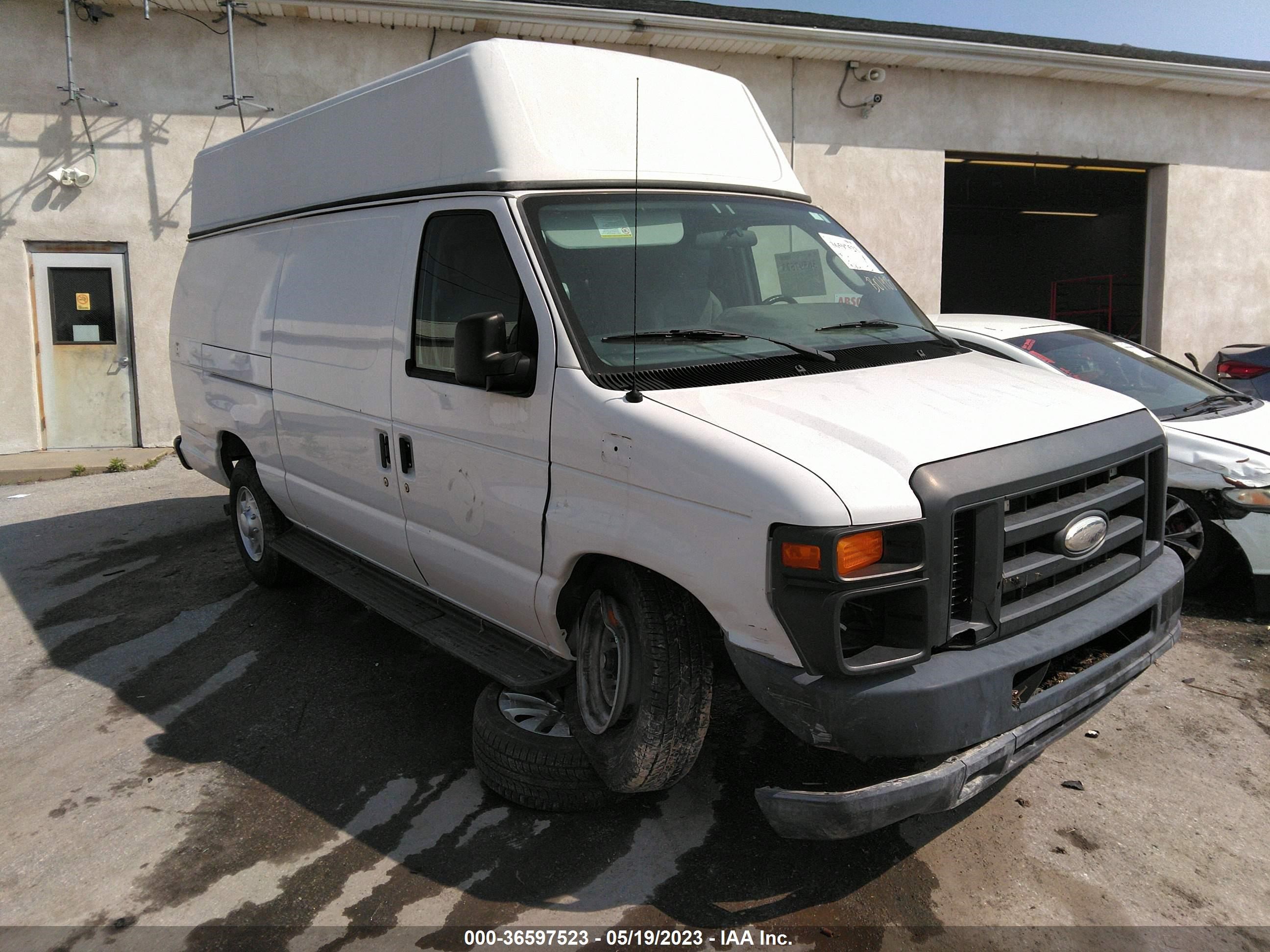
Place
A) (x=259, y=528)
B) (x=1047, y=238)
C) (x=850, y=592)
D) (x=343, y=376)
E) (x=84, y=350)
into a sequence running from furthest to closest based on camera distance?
1. (x=1047, y=238)
2. (x=84, y=350)
3. (x=259, y=528)
4. (x=343, y=376)
5. (x=850, y=592)

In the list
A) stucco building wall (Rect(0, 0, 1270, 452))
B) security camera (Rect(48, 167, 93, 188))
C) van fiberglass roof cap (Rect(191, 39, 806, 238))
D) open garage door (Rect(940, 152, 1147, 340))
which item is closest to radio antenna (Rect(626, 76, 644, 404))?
van fiberglass roof cap (Rect(191, 39, 806, 238))

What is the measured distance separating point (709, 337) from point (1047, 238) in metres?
25.9

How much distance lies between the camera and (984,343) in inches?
261

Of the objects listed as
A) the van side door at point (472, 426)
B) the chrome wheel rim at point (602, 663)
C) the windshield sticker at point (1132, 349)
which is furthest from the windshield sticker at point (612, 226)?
the windshield sticker at point (1132, 349)

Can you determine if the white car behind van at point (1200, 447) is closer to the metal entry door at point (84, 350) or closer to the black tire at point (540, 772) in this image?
the black tire at point (540, 772)

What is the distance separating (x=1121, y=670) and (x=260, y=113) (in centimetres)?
1116

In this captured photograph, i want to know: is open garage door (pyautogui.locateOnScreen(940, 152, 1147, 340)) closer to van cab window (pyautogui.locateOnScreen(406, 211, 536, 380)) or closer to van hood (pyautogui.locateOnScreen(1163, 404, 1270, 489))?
van hood (pyautogui.locateOnScreen(1163, 404, 1270, 489))

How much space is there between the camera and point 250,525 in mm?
6473

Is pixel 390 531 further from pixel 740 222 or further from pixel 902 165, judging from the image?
pixel 902 165

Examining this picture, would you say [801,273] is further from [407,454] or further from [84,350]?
[84,350]

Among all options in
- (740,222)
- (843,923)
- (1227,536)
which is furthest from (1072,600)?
(1227,536)

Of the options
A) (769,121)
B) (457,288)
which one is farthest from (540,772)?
(769,121)

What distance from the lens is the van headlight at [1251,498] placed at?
17.3 feet

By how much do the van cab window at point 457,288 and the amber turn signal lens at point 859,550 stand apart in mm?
→ 1445
